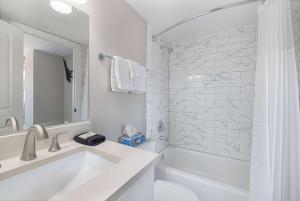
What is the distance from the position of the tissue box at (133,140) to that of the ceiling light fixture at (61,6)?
→ 45.3 inches

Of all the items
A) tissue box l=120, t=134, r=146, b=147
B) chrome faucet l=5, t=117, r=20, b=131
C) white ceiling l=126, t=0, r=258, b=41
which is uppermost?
white ceiling l=126, t=0, r=258, b=41

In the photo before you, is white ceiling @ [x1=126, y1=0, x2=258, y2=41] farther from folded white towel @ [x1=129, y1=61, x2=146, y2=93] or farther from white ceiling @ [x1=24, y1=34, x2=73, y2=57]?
white ceiling @ [x1=24, y1=34, x2=73, y2=57]

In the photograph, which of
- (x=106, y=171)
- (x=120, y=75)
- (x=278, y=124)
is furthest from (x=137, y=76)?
(x=278, y=124)

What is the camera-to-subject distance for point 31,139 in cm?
71

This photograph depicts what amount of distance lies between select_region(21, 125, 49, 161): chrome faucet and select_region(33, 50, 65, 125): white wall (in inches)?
7.6

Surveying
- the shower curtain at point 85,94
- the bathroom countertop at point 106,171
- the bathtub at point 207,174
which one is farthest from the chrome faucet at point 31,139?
the bathtub at point 207,174

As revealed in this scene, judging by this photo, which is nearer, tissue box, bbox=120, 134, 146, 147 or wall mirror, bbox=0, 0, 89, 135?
wall mirror, bbox=0, 0, 89, 135

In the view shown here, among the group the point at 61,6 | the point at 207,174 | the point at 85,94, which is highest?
the point at 61,6

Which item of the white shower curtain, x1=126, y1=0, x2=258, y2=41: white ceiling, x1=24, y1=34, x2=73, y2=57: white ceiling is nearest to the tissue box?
x1=24, y1=34, x2=73, y2=57: white ceiling

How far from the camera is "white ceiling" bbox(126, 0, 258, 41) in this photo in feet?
5.05

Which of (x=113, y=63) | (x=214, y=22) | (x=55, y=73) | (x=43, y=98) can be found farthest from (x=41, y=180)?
(x=214, y=22)

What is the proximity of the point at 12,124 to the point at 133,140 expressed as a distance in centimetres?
93

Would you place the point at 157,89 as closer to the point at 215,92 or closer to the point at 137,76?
the point at 137,76

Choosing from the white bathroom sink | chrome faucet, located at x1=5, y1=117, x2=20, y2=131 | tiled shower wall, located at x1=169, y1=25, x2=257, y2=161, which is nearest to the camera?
the white bathroom sink
